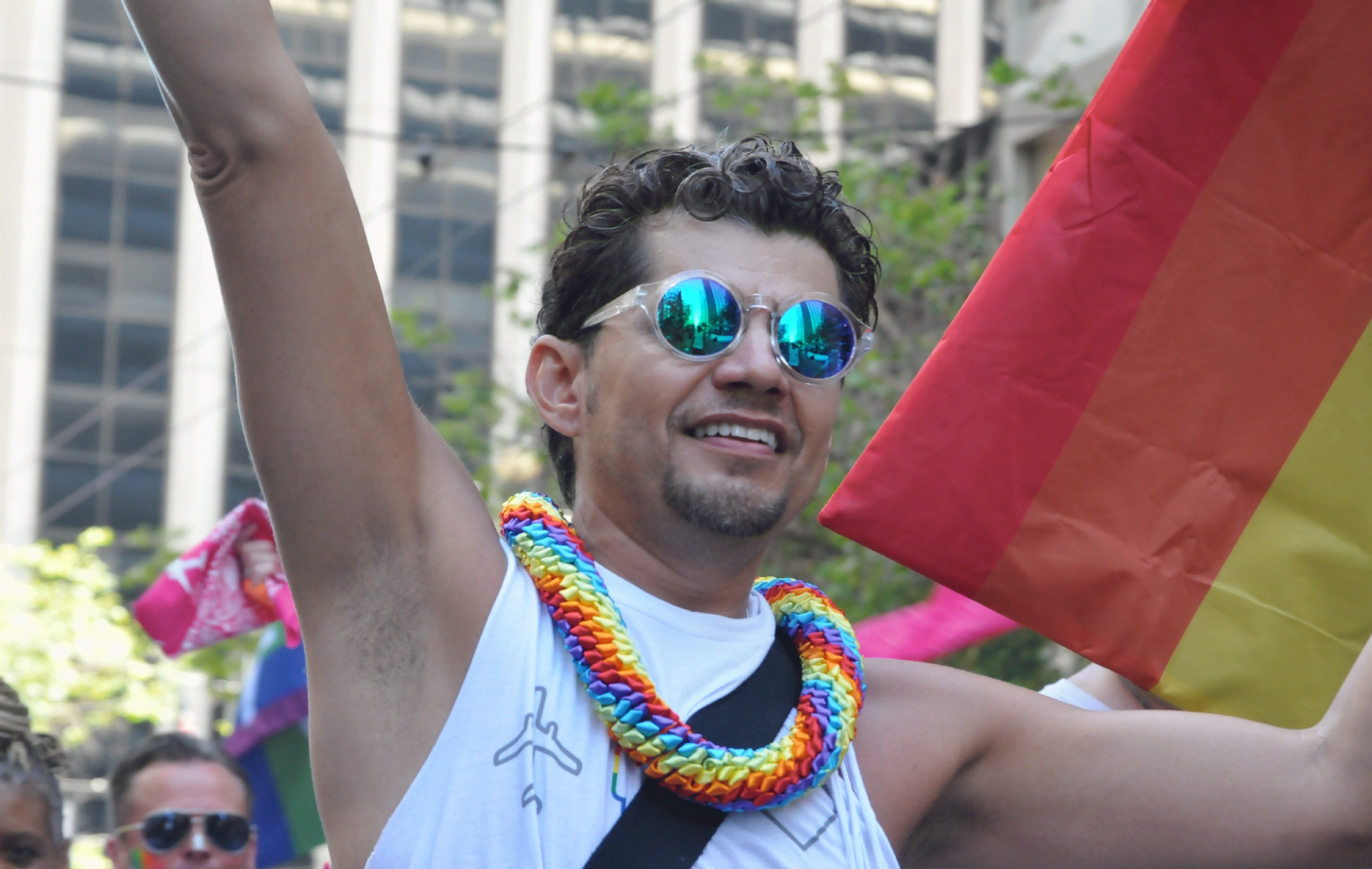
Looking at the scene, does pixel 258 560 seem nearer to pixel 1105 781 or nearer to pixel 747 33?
pixel 1105 781

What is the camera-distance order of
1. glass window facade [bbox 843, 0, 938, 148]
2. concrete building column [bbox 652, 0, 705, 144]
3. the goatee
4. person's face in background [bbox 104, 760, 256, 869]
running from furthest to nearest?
1. concrete building column [bbox 652, 0, 705, 144]
2. glass window facade [bbox 843, 0, 938, 148]
3. person's face in background [bbox 104, 760, 256, 869]
4. the goatee

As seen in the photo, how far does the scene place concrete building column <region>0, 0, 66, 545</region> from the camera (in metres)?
22.6

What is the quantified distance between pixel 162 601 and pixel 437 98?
18.9 meters

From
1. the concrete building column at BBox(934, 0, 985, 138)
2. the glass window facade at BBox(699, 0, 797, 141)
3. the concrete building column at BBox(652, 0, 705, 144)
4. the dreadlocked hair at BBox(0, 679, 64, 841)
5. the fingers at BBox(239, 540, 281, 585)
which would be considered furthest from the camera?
the concrete building column at BBox(652, 0, 705, 144)

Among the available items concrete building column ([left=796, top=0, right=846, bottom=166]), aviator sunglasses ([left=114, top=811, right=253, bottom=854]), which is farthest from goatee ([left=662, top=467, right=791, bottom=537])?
concrete building column ([left=796, top=0, right=846, bottom=166])

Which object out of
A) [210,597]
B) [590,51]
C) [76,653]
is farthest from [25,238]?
[210,597]

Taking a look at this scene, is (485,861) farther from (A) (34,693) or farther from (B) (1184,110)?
(A) (34,693)

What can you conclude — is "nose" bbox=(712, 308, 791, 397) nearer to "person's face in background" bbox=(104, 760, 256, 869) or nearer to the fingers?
"person's face in background" bbox=(104, 760, 256, 869)

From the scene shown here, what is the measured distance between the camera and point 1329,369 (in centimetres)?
240

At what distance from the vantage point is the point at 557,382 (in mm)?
2285

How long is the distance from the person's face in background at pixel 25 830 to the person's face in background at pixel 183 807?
83 centimetres

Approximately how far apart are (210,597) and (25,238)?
20.1 meters

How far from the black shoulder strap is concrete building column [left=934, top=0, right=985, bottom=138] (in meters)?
16.4

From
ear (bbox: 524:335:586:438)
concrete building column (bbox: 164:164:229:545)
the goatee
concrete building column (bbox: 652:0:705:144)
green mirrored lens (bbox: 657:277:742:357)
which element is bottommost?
concrete building column (bbox: 164:164:229:545)
